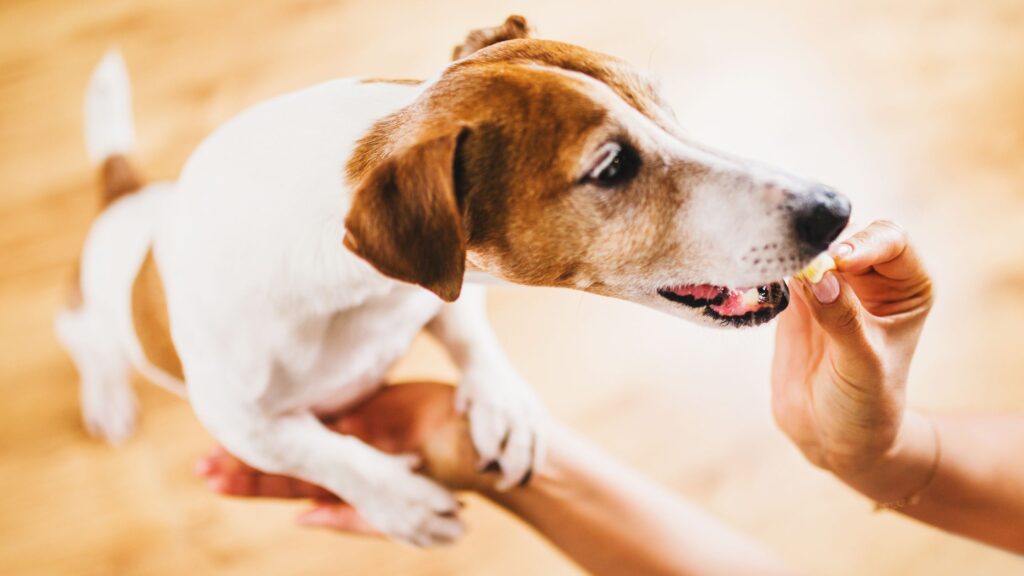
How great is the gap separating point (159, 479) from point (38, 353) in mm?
493

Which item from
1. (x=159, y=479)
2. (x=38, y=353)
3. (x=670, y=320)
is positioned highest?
(x=670, y=320)

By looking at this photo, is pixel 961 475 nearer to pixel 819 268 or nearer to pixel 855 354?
pixel 855 354

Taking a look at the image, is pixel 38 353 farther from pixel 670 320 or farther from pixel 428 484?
pixel 670 320

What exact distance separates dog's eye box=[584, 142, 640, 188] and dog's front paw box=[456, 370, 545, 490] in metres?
0.66

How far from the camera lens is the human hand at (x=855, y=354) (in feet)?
3.66

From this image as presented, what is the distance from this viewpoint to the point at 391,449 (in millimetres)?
1733

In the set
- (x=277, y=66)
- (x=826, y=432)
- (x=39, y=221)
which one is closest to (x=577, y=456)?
(x=826, y=432)

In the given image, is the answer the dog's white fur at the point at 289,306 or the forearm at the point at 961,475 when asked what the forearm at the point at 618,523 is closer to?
the dog's white fur at the point at 289,306

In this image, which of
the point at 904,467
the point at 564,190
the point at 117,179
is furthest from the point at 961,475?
the point at 117,179

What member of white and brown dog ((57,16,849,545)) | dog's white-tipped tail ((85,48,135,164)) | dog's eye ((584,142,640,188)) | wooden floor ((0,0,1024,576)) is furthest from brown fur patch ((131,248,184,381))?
dog's eye ((584,142,640,188))

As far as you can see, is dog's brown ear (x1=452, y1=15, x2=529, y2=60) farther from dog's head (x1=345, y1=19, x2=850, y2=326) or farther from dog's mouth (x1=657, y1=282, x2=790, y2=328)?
dog's mouth (x1=657, y1=282, x2=790, y2=328)

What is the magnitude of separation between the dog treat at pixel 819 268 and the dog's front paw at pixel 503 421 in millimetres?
686

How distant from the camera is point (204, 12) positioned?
8.02ft

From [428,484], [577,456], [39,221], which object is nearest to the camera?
[428,484]
